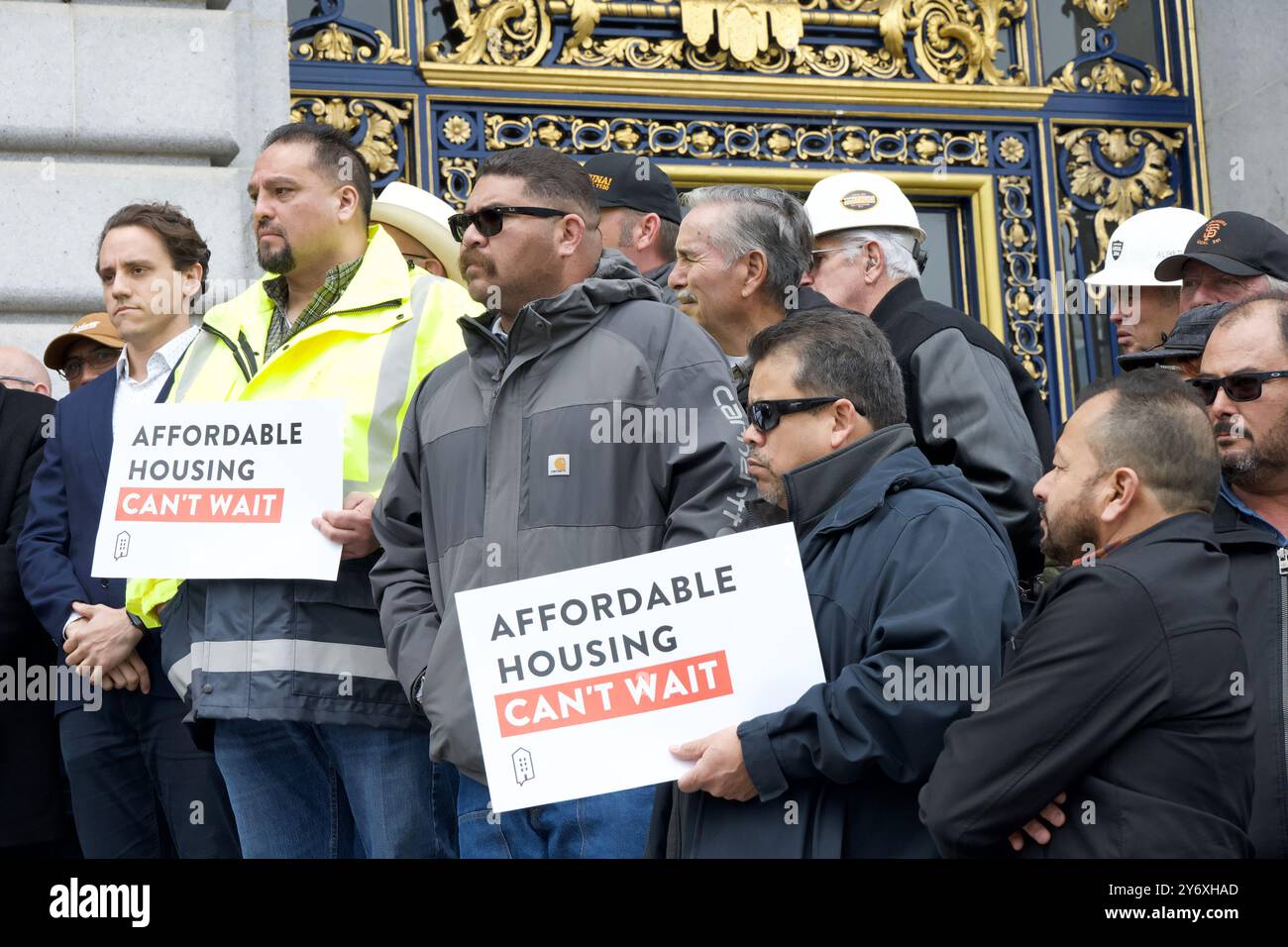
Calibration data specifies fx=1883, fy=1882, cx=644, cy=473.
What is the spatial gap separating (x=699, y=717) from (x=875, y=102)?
489 cm

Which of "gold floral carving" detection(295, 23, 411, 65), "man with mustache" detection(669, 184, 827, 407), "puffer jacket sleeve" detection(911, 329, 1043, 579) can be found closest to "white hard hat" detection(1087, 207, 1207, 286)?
"puffer jacket sleeve" detection(911, 329, 1043, 579)

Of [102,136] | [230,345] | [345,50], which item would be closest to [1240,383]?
[230,345]

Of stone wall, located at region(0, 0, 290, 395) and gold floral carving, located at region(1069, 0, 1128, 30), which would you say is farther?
gold floral carving, located at region(1069, 0, 1128, 30)

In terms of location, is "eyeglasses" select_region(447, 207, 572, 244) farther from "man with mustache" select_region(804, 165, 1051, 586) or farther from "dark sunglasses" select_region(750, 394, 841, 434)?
"man with mustache" select_region(804, 165, 1051, 586)

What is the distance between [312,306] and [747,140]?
343 cm

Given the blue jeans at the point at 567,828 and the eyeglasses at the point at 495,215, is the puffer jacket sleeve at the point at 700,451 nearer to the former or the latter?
the eyeglasses at the point at 495,215

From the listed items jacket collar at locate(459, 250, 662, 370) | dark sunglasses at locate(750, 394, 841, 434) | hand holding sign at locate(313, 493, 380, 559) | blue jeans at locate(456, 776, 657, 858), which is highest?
jacket collar at locate(459, 250, 662, 370)

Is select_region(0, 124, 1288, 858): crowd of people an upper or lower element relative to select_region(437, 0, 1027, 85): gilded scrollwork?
lower

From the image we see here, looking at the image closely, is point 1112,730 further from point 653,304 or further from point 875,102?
point 875,102

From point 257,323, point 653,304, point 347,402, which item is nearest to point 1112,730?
point 653,304

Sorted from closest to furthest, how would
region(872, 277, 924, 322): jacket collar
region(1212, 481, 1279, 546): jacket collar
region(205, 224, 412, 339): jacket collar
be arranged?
region(1212, 481, 1279, 546): jacket collar, region(205, 224, 412, 339): jacket collar, region(872, 277, 924, 322): jacket collar

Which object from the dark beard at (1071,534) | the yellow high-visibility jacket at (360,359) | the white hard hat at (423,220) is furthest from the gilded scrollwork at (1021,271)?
the dark beard at (1071,534)

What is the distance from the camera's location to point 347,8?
24.4 ft

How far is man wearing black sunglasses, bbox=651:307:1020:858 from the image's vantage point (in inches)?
131
